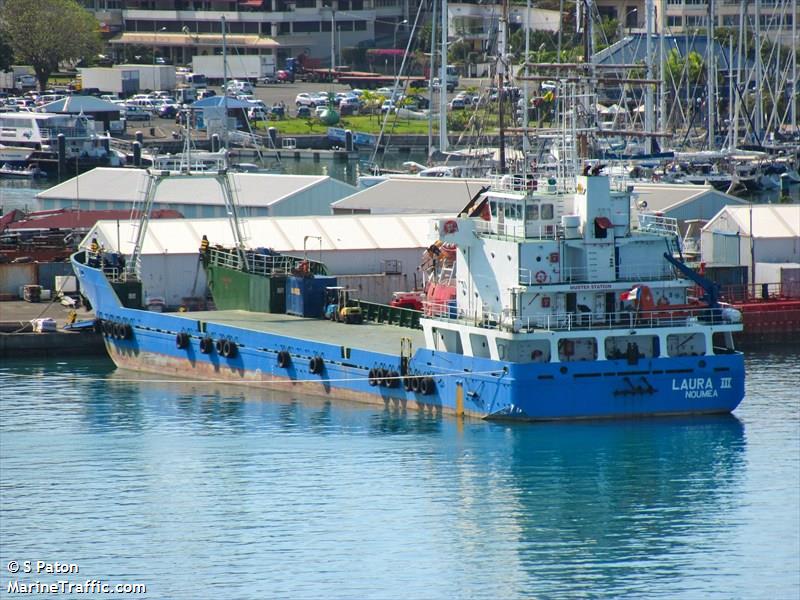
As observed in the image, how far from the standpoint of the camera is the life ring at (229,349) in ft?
171

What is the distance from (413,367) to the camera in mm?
46875

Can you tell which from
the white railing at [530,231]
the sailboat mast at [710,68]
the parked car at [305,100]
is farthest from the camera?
the parked car at [305,100]

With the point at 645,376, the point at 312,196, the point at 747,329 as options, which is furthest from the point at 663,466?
the point at 312,196

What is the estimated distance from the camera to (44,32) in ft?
447

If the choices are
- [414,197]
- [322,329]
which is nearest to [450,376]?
[322,329]

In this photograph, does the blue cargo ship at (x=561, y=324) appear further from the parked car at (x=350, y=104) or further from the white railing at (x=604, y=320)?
the parked car at (x=350, y=104)

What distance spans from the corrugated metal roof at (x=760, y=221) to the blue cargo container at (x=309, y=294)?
Result: 50.7 feet

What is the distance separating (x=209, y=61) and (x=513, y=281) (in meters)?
102

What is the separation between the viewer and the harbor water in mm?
34031

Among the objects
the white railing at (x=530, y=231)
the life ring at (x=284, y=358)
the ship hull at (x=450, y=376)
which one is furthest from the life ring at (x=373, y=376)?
the white railing at (x=530, y=231)

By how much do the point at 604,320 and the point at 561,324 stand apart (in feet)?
3.83

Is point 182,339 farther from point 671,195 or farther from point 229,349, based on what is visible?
point 671,195

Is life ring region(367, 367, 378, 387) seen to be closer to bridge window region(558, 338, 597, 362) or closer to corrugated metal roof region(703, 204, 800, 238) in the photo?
bridge window region(558, 338, 597, 362)

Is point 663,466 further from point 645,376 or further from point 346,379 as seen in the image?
point 346,379
